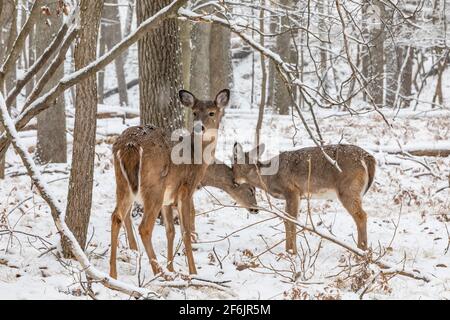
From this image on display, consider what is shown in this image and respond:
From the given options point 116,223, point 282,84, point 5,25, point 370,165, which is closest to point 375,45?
point 116,223

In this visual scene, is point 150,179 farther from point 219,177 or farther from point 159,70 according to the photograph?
point 219,177

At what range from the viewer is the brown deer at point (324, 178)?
858 cm

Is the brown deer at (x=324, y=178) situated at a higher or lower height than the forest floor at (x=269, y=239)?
higher

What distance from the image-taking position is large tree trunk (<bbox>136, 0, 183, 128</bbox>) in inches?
323

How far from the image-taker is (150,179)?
651cm

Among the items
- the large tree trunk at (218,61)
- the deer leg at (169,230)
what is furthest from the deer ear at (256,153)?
the large tree trunk at (218,61)

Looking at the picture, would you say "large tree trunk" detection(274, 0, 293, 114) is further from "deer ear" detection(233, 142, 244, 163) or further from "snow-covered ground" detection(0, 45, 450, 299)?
"deer ear" detection(233, 142, 244, 163)

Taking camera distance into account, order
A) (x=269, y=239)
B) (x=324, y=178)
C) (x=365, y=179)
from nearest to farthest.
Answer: (x=269, y=239)
(x=365, y=179)
(x=324, y=178)

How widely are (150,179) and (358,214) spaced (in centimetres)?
334

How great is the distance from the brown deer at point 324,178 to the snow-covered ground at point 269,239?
354 millimetres

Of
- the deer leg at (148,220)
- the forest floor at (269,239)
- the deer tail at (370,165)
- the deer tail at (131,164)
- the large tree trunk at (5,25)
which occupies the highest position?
the large tree trunk at (5,25)

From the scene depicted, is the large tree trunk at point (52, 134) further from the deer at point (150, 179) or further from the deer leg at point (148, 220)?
the deer leg at point (148, 220)

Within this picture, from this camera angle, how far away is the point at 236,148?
32.8 ft
